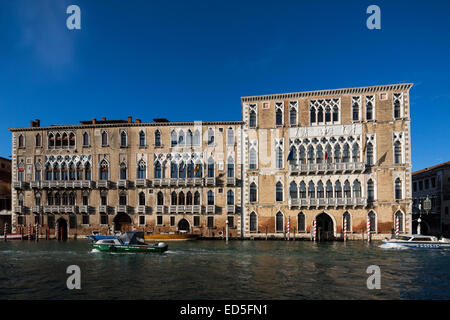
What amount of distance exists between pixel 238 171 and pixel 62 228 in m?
19.1

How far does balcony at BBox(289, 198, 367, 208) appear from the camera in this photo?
31167 millimetres

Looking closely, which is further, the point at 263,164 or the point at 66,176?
the point at 66,176

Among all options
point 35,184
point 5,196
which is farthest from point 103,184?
point 5,196

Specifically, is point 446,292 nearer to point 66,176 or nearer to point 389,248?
point 389,248

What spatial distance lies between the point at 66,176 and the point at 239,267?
24.6 meters

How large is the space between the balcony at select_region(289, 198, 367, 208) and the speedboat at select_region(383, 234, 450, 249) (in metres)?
4.92

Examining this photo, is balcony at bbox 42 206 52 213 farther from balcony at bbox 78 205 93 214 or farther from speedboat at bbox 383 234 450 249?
speedboat at bbox 383 234 450 249

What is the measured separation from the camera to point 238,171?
1325 inches

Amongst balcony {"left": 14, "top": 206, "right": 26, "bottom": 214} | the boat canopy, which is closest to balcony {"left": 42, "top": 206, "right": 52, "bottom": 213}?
balcony {"left": 14, "top": 206, "right": 26, "bottom": 214}

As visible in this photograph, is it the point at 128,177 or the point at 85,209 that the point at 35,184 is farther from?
the point at 128,177

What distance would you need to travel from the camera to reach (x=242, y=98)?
33.9m

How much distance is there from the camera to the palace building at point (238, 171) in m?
31.4

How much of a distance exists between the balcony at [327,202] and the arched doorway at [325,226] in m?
1.33
